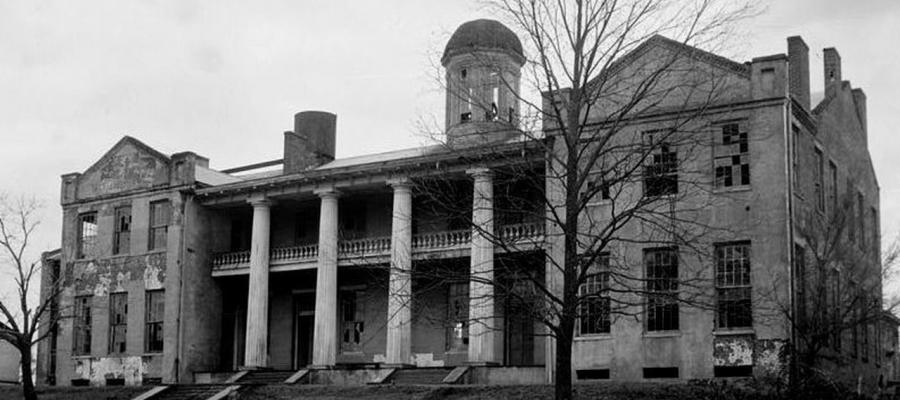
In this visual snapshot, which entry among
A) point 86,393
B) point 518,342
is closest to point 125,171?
point 86,393

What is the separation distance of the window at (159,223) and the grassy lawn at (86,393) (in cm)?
545

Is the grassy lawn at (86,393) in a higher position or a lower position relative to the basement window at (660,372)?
lower

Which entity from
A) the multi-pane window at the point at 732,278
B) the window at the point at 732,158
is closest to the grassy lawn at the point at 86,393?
the multi-pane window at the point at 732,278

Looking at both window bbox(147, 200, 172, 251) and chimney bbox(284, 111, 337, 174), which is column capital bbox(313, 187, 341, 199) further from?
window bbox(147, 200, 172, 251)

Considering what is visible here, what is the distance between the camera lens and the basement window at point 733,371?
26.2 m

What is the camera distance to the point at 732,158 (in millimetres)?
27250

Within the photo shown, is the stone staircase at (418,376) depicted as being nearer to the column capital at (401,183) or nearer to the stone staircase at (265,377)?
the stone staircase at (265,377)

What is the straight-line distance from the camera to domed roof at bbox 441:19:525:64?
3619cm

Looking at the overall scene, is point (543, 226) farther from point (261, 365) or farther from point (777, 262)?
point (261, 365)

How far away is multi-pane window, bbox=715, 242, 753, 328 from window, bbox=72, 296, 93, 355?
23.9 m

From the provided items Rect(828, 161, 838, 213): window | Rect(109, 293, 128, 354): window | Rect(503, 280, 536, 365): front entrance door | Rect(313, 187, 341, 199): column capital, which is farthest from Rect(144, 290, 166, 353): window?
Rect(828, 161, 838, 213): window

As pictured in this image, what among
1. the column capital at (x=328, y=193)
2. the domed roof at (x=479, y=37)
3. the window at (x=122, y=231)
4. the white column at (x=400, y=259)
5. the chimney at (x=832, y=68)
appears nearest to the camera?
the white column at (x=400, y=259)

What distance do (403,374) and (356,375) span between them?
1791mm

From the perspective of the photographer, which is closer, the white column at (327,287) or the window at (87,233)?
the white column at (327,287)
